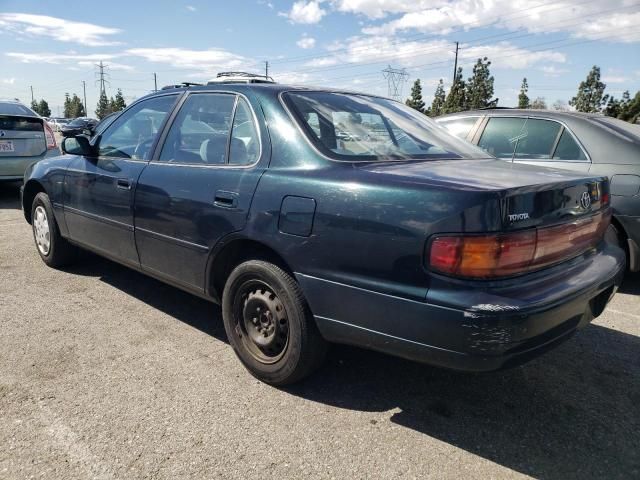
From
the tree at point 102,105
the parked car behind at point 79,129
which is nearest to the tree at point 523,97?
the parked car behind at point 79,129

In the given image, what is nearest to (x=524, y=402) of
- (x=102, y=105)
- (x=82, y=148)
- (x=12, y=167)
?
(x=82, y=148)

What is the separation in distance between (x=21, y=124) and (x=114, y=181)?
566 cm

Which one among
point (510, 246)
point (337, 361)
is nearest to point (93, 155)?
point (337, 361)

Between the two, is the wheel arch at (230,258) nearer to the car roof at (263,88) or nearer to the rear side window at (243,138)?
the rear side window at (243,138)

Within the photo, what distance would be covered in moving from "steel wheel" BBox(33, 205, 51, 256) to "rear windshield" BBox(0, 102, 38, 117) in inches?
163

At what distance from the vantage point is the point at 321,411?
2680 mm

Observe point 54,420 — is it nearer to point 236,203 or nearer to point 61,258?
point 236,203

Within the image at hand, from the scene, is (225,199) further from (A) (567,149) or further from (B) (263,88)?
(A) (567,149)

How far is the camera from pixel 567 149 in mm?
4836

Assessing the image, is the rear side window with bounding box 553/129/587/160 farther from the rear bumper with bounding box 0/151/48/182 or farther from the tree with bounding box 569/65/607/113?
the tree with bounding box 569/65/607/113

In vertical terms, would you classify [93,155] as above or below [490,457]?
above

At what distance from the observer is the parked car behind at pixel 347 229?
2.12 m

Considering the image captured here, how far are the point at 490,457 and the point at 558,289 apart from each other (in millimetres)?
812

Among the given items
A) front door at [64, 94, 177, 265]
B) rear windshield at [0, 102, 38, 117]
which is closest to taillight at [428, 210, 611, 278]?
front door at [64, 94, 177, 265]
